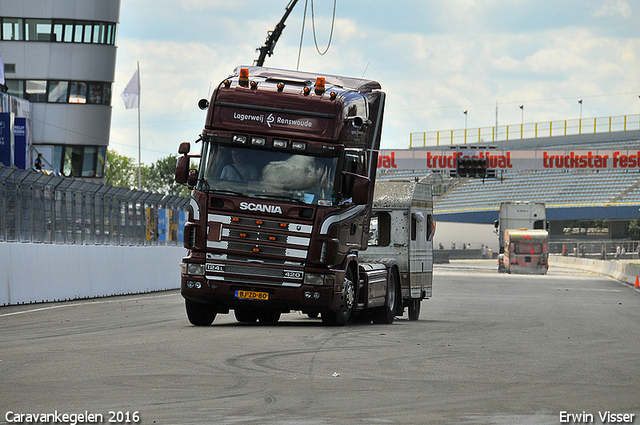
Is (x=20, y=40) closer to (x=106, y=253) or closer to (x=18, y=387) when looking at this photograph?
(x=106, y=253)

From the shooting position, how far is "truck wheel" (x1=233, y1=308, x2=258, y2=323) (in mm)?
17594

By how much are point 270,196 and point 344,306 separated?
2263 mm

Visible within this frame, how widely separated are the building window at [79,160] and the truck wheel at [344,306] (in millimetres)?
43336

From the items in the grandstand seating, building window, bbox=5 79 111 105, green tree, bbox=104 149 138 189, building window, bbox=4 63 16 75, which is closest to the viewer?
building window, bbox=4 63 16 75

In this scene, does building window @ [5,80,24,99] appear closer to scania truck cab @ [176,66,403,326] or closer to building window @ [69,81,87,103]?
building window @ [69,81,87,103]

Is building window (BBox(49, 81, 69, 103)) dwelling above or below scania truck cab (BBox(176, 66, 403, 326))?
above

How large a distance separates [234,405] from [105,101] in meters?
53.8

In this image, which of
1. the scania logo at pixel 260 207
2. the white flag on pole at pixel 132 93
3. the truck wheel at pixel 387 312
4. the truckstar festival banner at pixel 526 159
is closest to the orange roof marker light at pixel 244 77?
the scania logo at pixel 260 207

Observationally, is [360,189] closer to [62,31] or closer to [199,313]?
[199,313]

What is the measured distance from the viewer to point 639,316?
70.4 ft

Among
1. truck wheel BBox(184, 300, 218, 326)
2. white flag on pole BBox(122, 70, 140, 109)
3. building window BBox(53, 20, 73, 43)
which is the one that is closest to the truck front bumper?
truck wheel BBox(184, 300, 218, 326)

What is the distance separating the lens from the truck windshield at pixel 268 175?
1509cm

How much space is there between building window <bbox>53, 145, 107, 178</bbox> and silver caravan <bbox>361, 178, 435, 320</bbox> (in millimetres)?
39728

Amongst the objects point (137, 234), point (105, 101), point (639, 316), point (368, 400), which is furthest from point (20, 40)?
point (368, 400)
